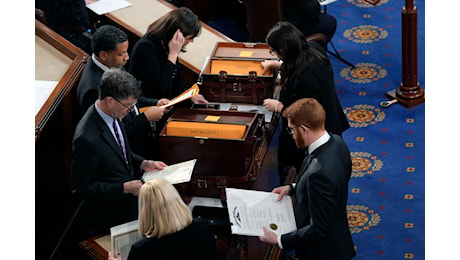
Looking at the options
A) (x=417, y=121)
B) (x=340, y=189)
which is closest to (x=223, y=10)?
(x=417, y=121)

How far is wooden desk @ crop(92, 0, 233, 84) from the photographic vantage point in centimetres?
563

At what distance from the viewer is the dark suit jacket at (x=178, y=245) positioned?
3557mm

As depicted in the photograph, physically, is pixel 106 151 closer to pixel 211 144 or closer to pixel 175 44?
pixel 211 144

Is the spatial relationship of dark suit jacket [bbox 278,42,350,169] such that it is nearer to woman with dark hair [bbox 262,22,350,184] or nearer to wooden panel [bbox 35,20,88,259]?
woman with dark hair [bbox 262,22,350,184]

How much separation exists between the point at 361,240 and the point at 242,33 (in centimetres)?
356

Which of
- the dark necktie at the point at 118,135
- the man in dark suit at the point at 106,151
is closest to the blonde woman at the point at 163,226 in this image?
the man in dark suit at the point at 106,151

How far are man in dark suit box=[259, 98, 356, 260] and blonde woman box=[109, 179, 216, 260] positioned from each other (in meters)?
0.56

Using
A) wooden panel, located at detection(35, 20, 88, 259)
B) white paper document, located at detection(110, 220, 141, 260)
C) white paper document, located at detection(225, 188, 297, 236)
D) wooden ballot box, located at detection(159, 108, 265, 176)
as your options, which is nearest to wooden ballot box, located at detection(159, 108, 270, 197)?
wooden ballot box, located at detection(159, 108, 265, 176)

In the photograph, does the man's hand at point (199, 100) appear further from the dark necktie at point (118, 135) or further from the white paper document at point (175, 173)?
the dark necktie at point (118, 135)

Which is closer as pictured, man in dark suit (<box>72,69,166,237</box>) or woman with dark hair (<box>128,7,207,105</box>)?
man in dark suit (<box>72,69,166,237</box>)

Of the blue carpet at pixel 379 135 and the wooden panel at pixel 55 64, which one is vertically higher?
the wooden panel at pixel 55 64

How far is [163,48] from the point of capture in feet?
16.4

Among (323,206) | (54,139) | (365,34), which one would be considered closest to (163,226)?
(323,206)

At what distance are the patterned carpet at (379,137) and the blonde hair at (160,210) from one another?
1981mm
